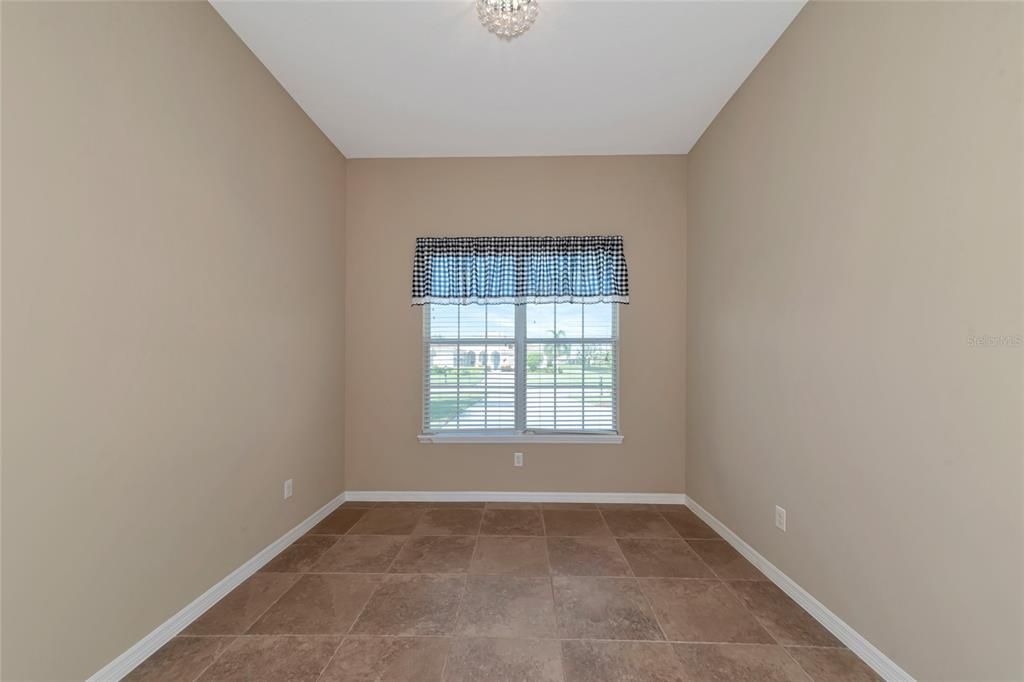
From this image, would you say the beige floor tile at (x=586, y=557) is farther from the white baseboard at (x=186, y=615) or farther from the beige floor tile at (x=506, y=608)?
the white baseboard at (x=186, y=615)

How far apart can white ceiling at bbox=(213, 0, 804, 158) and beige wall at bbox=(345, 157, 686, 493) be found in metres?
0.28

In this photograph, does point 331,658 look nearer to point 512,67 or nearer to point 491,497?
point 491,497

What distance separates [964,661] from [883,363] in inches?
37.6

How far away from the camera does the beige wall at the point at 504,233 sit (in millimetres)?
3355

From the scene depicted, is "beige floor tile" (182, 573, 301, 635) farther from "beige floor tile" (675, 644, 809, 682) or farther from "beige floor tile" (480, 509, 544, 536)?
"beige floor tile" (675, 644, 809, 682)

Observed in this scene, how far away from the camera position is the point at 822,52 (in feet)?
5.96

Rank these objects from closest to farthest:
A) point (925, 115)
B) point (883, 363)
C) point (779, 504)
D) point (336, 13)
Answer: point (925, 115) < point (883, 363) < point (336, 13) < point (779, 504)

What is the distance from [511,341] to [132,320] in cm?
239

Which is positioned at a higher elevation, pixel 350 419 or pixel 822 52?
pixel 822 52

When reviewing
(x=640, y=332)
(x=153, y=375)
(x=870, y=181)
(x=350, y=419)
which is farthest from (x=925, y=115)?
(x=350, y=419)

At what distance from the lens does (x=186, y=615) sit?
→ 1.80 m

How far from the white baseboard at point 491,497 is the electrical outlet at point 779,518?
122 cm

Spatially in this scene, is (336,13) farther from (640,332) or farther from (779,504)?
(779,504)

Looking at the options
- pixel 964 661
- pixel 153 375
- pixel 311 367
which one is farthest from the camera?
pixel 311 367
